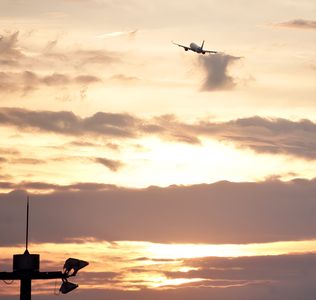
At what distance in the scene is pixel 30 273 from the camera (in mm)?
108438

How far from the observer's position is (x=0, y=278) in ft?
358

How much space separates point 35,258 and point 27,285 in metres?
3.60

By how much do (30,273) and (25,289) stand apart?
2.31m

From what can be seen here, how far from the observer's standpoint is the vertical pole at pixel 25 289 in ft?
358

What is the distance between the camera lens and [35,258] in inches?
4259

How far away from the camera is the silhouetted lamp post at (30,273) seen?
4252 inches

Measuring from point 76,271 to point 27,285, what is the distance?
5655 mm

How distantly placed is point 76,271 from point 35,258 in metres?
4.74

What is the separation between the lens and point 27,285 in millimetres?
109625

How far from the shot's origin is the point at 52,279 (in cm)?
10981

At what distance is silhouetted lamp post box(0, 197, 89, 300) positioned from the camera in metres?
108

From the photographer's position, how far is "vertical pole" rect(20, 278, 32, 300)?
109 meters

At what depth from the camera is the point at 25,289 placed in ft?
359

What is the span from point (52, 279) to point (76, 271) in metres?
2.91
